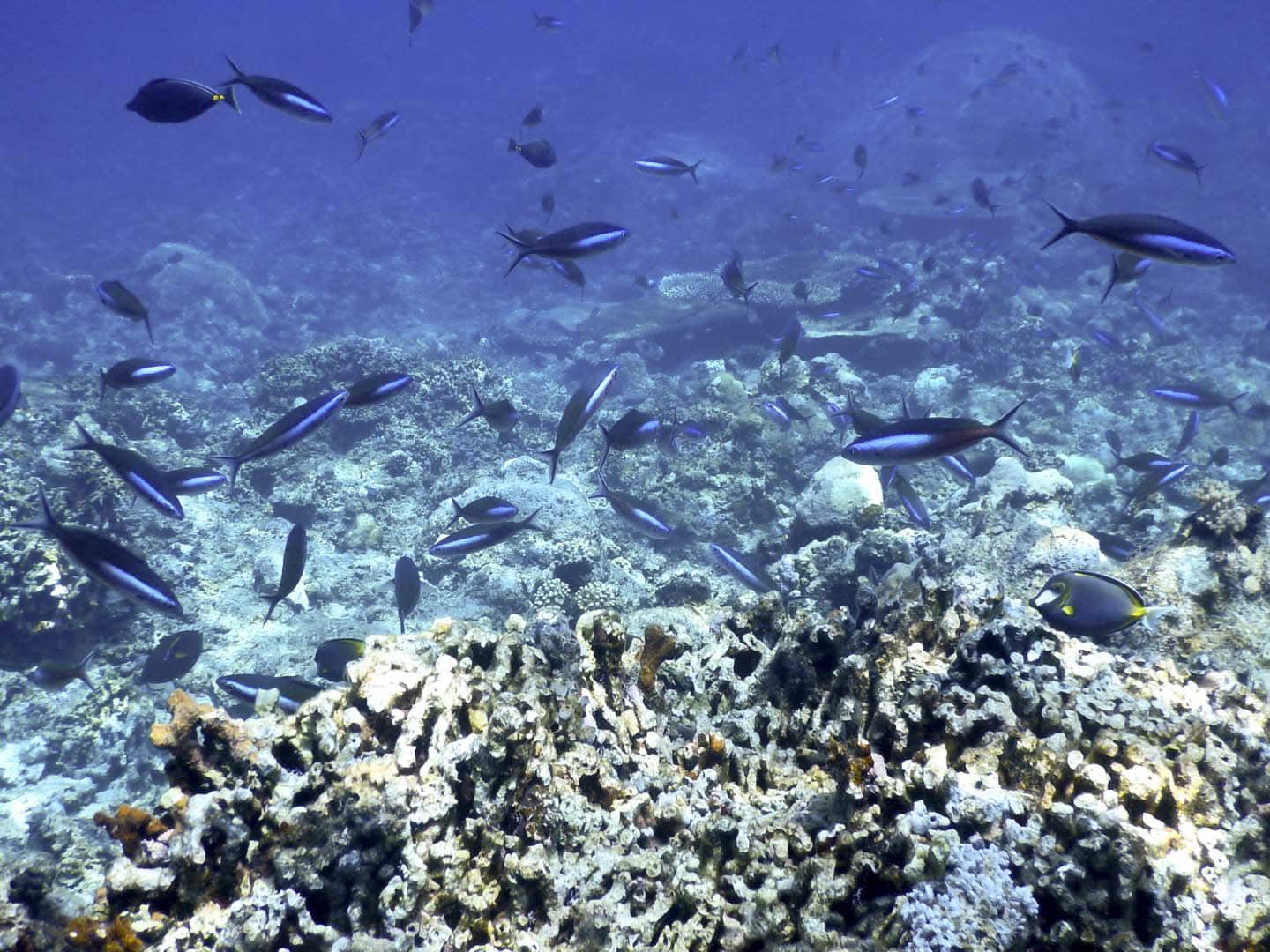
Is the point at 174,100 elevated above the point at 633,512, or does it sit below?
above

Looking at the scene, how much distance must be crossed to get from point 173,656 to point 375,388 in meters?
3.25

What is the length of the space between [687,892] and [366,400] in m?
4.67

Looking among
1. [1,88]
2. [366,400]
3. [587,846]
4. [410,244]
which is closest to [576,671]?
[587,846]

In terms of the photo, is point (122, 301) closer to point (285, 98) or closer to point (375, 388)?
point (285, 98)

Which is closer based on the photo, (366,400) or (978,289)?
(366,400)

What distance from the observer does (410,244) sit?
3269cm

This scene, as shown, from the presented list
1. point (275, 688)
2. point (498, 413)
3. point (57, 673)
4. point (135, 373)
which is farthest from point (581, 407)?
point (57, 673)

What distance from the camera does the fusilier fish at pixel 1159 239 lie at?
3951 mm

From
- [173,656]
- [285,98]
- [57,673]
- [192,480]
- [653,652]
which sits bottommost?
[173,656]

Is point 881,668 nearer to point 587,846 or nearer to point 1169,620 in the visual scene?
point 587,846

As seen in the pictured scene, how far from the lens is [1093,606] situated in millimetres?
2961

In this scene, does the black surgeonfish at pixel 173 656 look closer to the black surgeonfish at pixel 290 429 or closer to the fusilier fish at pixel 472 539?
the black surgeonfish at pixel 290 429

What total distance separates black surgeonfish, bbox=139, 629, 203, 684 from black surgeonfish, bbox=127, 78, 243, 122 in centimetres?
445

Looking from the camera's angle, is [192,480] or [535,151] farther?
[535,151]
